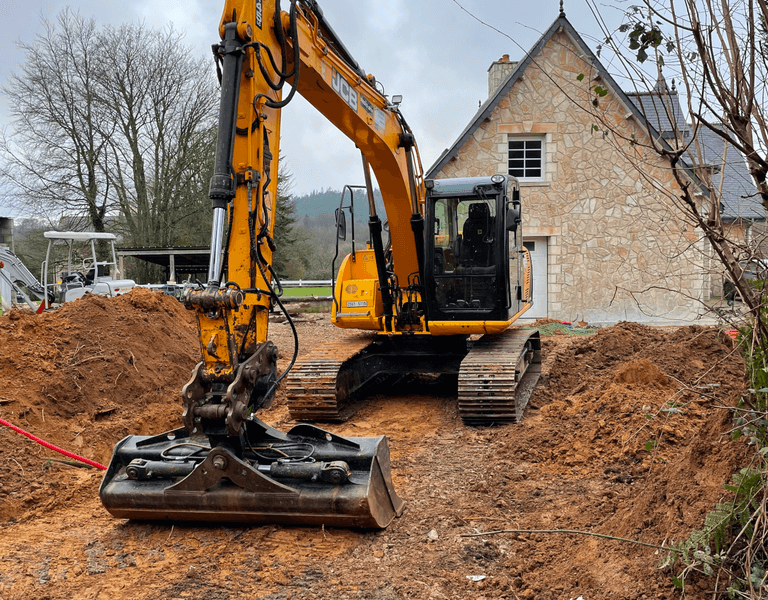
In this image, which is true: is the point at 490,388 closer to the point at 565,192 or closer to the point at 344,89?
the point at 344,89

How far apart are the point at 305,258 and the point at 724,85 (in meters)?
32.4

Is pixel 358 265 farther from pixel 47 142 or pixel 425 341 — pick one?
pixel 47 142

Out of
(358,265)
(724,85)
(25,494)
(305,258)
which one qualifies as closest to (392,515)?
(25,494)

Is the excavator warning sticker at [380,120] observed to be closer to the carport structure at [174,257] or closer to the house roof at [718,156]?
the house roof at [718,156]

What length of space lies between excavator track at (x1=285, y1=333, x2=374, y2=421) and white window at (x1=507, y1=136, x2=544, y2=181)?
10.1m

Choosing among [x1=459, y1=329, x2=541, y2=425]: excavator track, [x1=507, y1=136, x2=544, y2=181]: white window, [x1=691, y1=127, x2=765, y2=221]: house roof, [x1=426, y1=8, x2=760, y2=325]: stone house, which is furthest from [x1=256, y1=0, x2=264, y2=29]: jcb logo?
[x1=507, y1=136, x2=544, y2=181]: white window

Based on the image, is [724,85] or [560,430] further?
[560,430]

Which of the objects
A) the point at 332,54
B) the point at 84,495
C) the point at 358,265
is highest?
the point at 332,54

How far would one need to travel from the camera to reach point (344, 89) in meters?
6.09

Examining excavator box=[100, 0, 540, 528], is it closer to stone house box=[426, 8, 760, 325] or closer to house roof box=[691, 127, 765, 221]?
house roof box=[691, 127, 765, 221]

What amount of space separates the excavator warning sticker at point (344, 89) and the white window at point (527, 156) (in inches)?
432

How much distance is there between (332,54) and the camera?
19.1 feet

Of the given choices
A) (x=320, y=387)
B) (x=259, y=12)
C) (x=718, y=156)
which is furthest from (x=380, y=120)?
(x=718, y=156)

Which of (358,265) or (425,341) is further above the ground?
(358,265)
